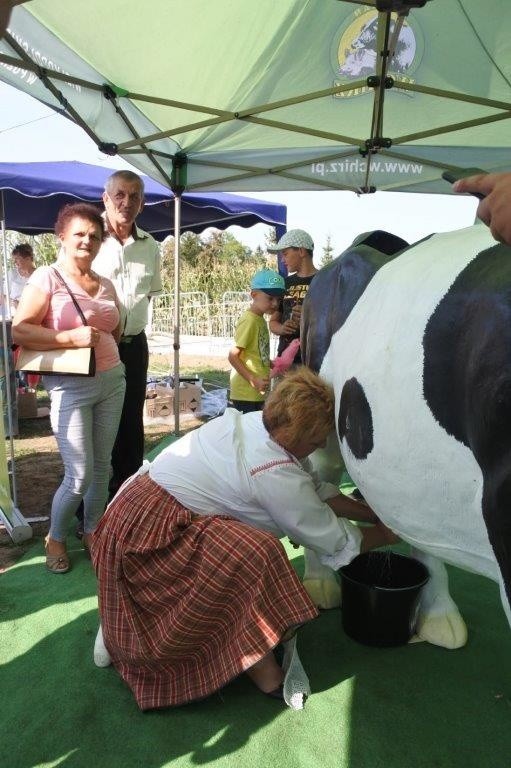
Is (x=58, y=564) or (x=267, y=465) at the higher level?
(x=267, y=465)

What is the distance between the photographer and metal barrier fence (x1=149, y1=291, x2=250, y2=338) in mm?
12688

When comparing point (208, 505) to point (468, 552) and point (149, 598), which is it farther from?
point (468, 552)

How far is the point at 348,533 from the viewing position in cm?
173

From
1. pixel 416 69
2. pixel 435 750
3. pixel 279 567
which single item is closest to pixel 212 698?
pixel 279 567

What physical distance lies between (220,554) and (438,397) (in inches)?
33.6

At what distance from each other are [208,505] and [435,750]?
91 centimetres

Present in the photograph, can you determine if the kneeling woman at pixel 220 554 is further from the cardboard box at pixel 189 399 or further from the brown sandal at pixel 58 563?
the cardboard box at pixel 189 399

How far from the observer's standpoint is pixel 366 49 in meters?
3.08

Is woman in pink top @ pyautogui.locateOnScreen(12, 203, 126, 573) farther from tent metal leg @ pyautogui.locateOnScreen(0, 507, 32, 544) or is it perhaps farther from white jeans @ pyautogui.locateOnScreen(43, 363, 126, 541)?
tent metal leg @ pyautogui.locateOnScreen(0, 507, 32, 544)

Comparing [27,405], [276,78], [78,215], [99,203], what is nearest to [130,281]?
[78,215]

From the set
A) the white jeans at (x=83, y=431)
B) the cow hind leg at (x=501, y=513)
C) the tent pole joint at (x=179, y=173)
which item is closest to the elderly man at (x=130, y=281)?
the white jeans at (x=83, y=431)

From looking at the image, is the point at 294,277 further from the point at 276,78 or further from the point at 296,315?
the point at 276,78

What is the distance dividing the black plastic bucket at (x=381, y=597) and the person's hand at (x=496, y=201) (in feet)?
4.67

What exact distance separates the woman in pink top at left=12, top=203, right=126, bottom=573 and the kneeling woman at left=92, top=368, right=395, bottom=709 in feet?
2.34
